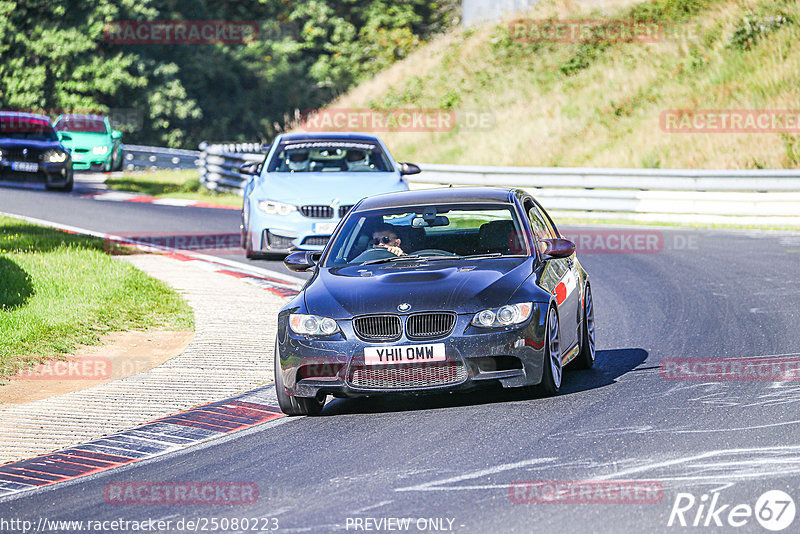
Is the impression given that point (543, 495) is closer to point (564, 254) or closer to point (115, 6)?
point (564, 254)

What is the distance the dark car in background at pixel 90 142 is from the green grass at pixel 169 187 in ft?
2.02

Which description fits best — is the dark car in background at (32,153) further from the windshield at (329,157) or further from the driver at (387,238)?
the driver at (387,238)

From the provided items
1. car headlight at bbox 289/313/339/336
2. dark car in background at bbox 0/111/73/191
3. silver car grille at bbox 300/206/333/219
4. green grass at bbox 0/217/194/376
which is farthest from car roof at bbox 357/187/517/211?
dark car in background at bbox 0/111/73/191

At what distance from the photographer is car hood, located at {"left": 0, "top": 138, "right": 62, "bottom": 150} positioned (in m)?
29.1

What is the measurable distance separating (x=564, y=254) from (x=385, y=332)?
1.67m

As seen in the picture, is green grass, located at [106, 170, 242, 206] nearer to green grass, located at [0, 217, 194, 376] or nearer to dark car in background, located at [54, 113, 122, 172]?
dark car in background, located at [54, 113, 122, 172]

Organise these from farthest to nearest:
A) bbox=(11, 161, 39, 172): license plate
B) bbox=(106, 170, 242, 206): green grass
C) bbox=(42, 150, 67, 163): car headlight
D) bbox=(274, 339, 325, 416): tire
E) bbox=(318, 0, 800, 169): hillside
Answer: bbox=(106, 170, 242, 206): green grass
bbox=(318, 0, 800, 169): hillside
bbox=(42, 150, 67, 163): car headlight
bbox=(11, 161, 39, 172): license plate
bbox=(274, 339, 325, 416): tire

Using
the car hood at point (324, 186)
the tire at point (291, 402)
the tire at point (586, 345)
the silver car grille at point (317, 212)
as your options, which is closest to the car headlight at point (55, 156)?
Answer: the car hood at point (324, 186)

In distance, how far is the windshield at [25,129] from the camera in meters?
29.6

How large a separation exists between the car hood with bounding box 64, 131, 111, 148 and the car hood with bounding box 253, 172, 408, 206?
19.4 meters

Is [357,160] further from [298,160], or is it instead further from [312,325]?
[312,325]

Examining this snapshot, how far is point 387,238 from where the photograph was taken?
31.7ft

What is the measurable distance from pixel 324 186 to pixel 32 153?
14725 mm

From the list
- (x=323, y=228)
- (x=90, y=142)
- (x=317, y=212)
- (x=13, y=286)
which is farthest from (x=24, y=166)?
(x=13, y=286)
